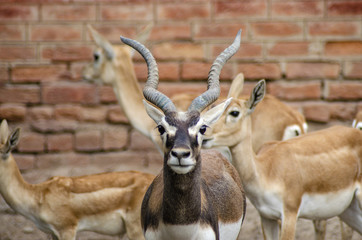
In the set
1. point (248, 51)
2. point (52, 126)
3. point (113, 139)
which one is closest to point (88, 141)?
point (113, 139)

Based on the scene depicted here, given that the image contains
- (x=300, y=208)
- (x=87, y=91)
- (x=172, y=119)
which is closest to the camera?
(x=172, y=119)

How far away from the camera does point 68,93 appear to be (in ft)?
18.6

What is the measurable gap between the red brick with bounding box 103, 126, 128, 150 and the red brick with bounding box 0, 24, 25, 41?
108 cm

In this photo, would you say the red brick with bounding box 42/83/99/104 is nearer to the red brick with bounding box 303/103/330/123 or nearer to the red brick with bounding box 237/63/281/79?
the red brick with bounding box 237/63/281/79

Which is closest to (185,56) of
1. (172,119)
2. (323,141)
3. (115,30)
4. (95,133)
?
(115,30)

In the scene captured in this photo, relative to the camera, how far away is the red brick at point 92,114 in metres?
5.64

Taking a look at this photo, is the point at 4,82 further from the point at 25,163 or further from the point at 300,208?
the point at 300,208

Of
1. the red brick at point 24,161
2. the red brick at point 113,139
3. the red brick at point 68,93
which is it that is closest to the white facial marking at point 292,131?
the red brick at point 113,139

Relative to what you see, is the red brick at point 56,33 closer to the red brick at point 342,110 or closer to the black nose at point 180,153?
the red brick at point 342,110

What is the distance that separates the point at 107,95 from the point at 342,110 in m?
1.99

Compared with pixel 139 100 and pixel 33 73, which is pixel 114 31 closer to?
pixel 139 100

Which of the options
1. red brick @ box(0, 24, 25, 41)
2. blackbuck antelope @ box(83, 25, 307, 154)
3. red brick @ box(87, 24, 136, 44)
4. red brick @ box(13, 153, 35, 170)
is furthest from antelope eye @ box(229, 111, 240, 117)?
red brick @ box(0, 24, 25, 41)

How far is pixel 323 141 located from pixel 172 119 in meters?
1.81

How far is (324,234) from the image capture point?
534cm
